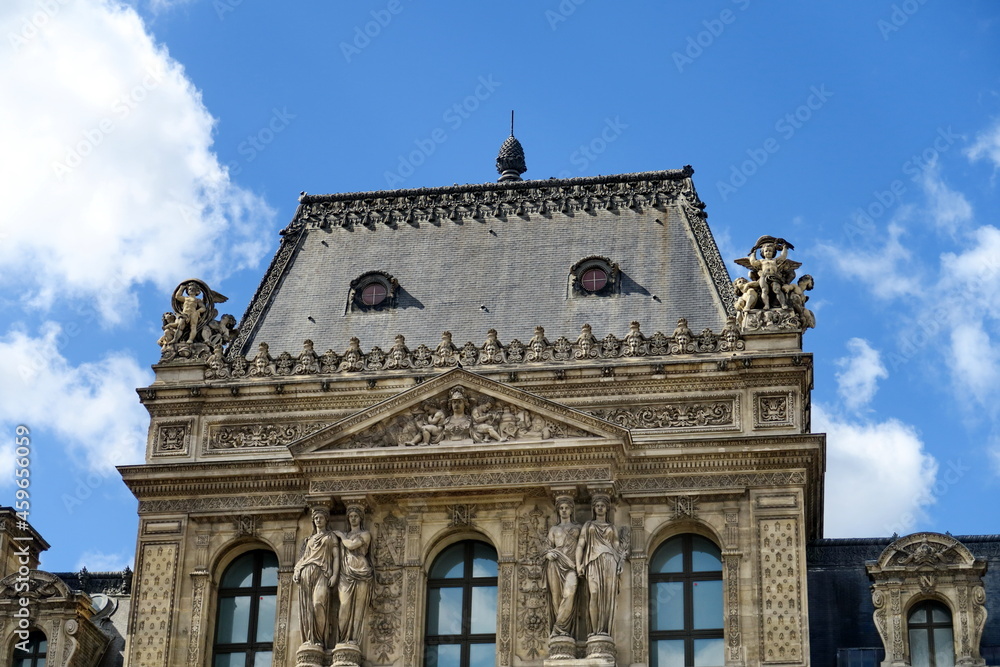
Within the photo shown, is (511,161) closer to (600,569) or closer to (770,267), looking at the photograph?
(770,267)

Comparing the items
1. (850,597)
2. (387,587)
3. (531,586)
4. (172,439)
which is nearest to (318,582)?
(387,587)

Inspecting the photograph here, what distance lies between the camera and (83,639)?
4191 centimetres

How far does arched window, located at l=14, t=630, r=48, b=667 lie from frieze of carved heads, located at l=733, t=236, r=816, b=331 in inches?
588

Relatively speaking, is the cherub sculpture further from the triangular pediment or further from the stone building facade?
the triangular pediment

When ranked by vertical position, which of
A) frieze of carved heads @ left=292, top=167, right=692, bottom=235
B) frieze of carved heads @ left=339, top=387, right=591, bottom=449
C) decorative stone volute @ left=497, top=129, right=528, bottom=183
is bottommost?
frieze of carved heads @ left=339, top=387, right=591, bottom=449

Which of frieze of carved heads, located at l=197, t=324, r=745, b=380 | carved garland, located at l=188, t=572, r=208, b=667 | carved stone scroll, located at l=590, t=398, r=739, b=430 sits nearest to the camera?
carved garland, located at l=188, t=572, r=208, b=667

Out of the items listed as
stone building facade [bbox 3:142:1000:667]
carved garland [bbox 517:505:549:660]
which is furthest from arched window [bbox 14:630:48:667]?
carved garland [bbox 517:505:549:660]

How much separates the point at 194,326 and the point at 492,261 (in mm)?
6551

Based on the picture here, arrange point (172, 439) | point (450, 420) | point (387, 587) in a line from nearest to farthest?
point (387, 587) → point (450, 420) → point (172, 439)

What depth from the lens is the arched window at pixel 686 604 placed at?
3922 centimetres

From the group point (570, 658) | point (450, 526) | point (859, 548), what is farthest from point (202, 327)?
point (859, 548)

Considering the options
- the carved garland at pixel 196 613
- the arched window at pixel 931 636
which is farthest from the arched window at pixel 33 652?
the arched window at pixel 931 636

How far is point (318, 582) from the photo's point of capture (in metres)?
39.8

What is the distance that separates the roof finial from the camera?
163 ft
